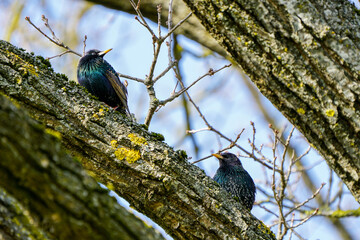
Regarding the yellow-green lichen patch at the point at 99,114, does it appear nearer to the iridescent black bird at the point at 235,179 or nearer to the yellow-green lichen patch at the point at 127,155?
the yellow-green lichen patch at the point at 127,155

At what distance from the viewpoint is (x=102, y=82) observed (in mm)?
4898

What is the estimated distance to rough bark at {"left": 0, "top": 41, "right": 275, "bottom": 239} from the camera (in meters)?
2.48

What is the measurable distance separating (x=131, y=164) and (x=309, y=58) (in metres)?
1.18

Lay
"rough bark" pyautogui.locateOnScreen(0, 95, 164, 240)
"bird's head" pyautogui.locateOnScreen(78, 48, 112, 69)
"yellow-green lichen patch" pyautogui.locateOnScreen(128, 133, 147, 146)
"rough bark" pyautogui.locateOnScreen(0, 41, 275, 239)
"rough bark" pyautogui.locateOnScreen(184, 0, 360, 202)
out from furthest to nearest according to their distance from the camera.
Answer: "bird's head" pyautogui.locateOnScreen(78, 48, 112, 69) < "yellow-green lichen patch" pyautogui.locateOnScreen(128, 133, 147, 146) < "rough bark" pyautogui.locateOnScreen(0, 41, 275, 239) < "rough bark" pyautogui.locateOnScreen(184, 0, 360, 202) < "rough bark" pyautogui.locateOnScreen(0, 95, 164, 240)

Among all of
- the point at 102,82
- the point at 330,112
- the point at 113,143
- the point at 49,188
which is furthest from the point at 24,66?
the point at 102,82

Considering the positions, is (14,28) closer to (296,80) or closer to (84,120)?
(84,120)

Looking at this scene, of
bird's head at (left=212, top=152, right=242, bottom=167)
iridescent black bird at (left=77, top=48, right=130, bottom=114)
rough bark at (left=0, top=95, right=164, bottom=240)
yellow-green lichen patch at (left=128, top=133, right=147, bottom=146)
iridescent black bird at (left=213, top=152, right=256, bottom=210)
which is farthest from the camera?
bird's head at (left=212, top=152, right=242, bottom=167)

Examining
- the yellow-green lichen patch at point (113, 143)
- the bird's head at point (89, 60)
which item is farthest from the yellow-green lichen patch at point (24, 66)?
the bird's head at point (89, 60)

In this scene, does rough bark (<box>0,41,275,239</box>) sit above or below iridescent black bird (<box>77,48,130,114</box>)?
below

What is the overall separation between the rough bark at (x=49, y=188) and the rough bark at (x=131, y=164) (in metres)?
1.13

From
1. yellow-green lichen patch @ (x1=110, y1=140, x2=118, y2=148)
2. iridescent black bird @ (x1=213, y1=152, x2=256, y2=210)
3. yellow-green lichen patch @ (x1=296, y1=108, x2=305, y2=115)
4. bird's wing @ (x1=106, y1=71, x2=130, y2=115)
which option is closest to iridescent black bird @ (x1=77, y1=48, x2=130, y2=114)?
bird's wing @ (x1=106, y1=71, x2=130, y2=115)

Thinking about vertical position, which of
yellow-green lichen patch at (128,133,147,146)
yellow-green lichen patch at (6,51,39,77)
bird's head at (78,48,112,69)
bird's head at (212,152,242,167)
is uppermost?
bird's head at (212,152,242,167)

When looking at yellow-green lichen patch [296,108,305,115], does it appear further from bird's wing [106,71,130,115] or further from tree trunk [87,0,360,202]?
bird's wing [106,71,130,115]

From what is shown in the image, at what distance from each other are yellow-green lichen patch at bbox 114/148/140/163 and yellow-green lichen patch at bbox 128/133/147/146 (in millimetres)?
69
